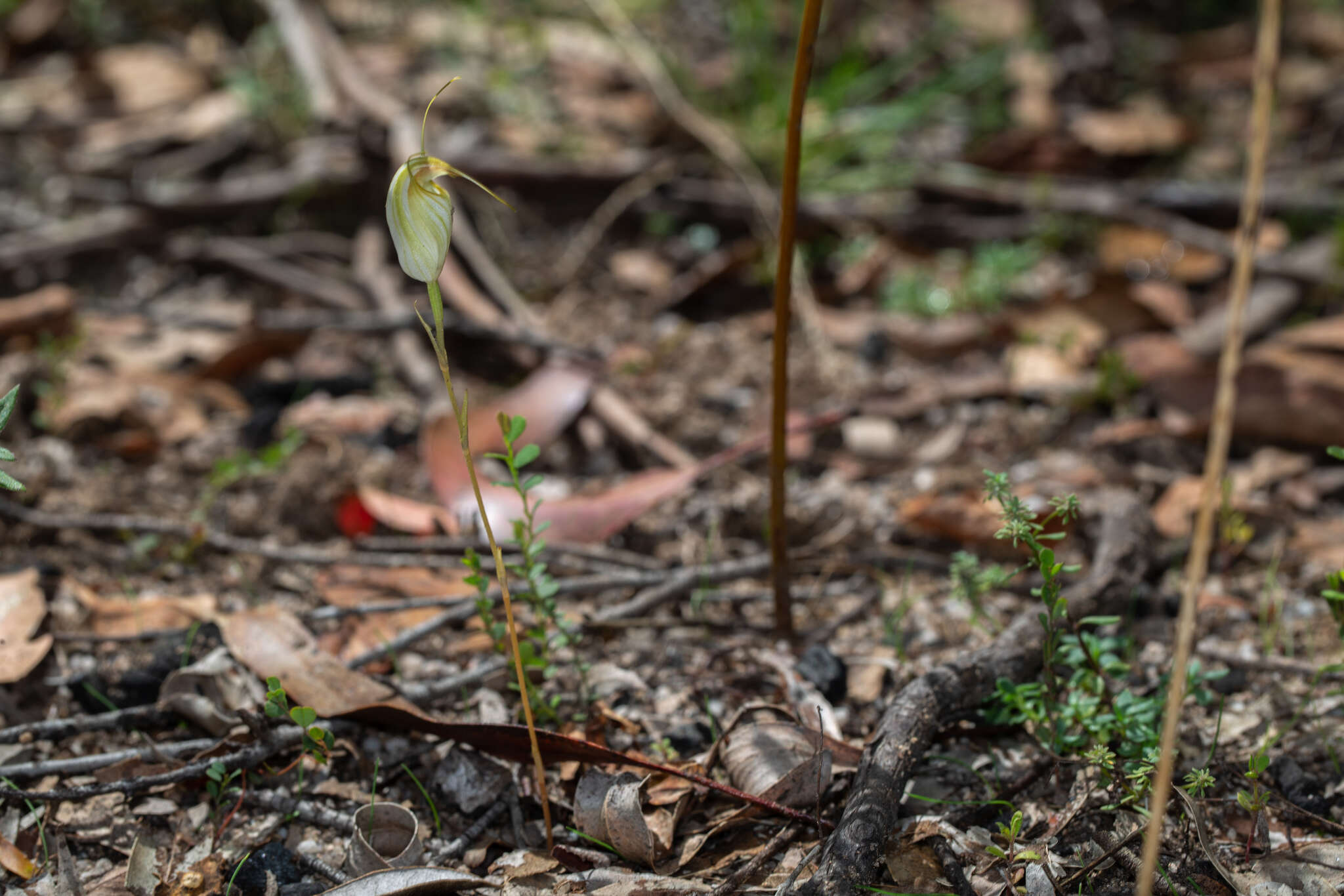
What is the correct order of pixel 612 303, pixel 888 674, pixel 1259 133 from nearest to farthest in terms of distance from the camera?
pixel 1259 133, pixel 888 674, pixel 612 303

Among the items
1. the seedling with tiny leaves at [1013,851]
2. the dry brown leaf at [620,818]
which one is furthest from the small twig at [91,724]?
the seedling with tiny leaves at [1013,851]

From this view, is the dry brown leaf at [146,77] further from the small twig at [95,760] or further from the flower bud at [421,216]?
the flower bud at [421,216]

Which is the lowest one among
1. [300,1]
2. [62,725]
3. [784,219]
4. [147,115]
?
[62,725]

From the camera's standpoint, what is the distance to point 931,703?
4.11 ft

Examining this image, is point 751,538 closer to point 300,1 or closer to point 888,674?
point 888,674

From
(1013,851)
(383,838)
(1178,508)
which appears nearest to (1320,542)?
(1178,508)

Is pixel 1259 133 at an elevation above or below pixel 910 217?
above

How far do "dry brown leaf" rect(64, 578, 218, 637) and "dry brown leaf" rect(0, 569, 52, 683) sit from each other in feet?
0.22

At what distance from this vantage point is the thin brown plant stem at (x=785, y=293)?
1115 millimetres

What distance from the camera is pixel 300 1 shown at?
368 cm

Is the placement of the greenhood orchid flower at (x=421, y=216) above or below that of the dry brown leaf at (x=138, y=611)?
above

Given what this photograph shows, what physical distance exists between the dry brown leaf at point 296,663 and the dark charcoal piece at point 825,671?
1.90 feet

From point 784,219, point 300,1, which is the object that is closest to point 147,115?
point 300,1

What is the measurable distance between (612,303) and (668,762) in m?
1.66
